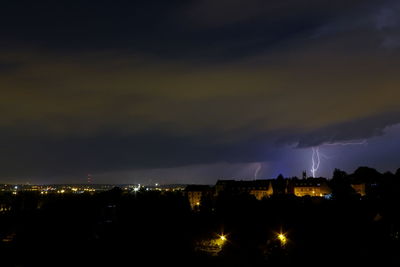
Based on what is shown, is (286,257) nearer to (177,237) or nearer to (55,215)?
(177,237)

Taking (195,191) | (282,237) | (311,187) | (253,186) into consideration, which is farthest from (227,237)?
(195,191)

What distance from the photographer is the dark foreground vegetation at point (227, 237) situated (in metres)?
29.3

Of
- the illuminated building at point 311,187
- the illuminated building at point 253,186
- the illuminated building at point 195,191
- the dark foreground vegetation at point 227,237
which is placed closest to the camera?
the dark foreground vegetation at point 227,237

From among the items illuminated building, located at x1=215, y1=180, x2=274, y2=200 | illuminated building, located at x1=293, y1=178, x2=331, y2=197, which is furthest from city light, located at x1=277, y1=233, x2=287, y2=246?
illuminated building, located at x1=215, y1=180, x2=274, y2=200

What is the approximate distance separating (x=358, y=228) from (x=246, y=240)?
11410mm

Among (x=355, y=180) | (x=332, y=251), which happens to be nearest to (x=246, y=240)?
(x=332, y=251)

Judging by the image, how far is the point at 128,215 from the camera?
A: 68.3 metres

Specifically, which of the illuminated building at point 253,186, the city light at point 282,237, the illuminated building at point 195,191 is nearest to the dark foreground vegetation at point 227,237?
the city light at point 282,237

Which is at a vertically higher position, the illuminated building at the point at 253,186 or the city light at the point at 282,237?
the illuminated building at the point at 253,186

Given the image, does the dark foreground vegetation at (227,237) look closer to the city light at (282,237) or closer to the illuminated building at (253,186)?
the city light at (282,237)

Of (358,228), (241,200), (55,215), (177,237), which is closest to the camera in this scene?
(358,228)

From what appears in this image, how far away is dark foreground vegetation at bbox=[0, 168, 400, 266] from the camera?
29328 millimetres

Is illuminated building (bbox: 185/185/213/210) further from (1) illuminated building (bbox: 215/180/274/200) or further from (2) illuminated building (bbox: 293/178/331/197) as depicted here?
(2) illuminated building (bbox: 293/178/331/197)

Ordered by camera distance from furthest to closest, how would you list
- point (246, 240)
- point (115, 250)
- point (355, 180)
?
point (355, 180)
point (246, 240)
point (115, 250)
